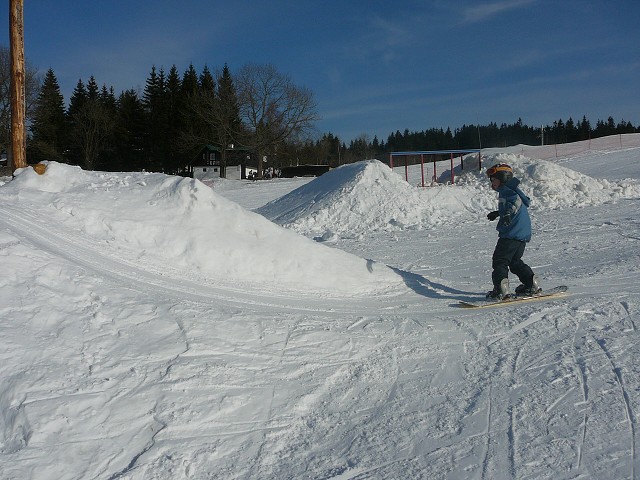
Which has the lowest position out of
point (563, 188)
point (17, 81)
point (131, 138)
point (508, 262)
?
point (508, 262)

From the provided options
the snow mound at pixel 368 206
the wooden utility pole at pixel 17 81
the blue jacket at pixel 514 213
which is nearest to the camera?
the blue jacket at pixel 514 213

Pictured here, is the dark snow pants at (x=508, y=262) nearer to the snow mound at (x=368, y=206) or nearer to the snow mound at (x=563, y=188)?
the snow mound at (x=368, y=206)

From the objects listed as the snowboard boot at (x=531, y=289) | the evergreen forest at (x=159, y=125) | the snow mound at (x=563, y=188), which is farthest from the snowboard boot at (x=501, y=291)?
the evergreen forest at (x=159, y=125)

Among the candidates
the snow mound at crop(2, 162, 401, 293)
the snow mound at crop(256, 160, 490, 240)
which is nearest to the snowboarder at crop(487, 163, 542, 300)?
the snow mound at crop(2, 162, 401, 293)

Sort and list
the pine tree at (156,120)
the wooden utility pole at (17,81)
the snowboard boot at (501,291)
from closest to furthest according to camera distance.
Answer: the snowboard boot at (501,291) → the wooden utility pole at (17,81) → the pine tree at (156,120)

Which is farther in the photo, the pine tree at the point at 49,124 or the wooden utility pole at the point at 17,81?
the pine tree at the point at 49,124

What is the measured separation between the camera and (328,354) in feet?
16.1

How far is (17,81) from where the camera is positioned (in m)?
8.43

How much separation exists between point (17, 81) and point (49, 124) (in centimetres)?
5247

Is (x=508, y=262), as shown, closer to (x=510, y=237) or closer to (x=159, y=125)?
(x=510, y=237)

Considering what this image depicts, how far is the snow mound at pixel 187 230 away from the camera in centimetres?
668

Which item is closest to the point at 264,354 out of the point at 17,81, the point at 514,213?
the point at 514,213

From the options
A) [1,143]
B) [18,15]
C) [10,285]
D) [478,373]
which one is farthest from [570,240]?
[1,143]

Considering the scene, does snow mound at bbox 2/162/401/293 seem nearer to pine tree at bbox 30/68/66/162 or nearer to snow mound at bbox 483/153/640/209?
snow mound at bbox 483/153/640/209
